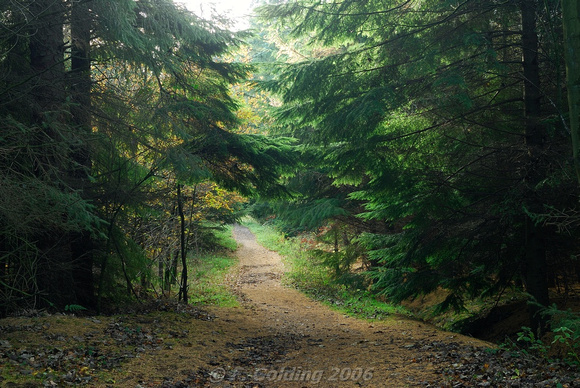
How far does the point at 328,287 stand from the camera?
1653 cm

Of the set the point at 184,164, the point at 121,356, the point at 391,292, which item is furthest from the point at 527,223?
the point at 121,356

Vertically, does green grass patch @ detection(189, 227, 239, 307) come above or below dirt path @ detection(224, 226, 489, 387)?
below

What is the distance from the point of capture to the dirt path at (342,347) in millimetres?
5863

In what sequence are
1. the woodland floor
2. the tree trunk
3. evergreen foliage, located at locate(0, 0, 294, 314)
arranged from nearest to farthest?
the woodland floor, evergreen foliage, located at locate(0, 0, 294, 314), the tree trunk

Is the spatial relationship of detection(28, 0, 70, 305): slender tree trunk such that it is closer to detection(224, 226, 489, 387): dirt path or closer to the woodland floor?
the woodland floor

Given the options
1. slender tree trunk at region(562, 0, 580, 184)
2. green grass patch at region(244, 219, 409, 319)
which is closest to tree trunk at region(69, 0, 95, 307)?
slender tree trunk at region(562, 0, 580, 184)

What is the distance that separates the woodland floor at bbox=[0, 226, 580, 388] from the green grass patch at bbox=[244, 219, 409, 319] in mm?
2005

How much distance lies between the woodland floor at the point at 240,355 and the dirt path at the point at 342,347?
0.9 inches

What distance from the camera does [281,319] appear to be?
11.4 metres

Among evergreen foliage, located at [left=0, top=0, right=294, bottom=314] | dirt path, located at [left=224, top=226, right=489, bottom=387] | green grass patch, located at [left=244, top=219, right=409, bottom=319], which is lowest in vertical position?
green grass patch, located at [left=244, top=219, right=409, bottom=319]

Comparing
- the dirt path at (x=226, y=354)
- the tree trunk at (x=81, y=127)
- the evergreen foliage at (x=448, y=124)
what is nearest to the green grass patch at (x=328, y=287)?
the dirt path at (x=226, y=354)

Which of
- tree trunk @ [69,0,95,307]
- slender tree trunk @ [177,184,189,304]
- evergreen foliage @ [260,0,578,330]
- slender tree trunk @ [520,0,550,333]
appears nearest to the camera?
evergreen foliage @ [260,0,578,330]

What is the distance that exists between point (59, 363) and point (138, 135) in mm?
4705

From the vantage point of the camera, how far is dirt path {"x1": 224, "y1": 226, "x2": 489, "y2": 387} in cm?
586
